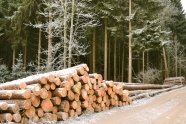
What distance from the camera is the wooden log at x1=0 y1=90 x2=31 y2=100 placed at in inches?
286

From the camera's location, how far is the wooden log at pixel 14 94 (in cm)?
726

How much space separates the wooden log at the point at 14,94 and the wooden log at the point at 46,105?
0.79 metres

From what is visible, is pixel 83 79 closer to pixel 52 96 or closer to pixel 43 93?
pixel 52 96

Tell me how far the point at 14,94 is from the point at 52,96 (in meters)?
1.55

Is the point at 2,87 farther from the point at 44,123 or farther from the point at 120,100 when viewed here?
the point at 120,100

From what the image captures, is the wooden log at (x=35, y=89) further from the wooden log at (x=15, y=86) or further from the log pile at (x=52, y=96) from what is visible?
the wooden log at (x=15, y=86)

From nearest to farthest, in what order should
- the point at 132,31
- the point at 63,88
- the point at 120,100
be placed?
the point at 63,88, the point at 120,100, the point at 132,31

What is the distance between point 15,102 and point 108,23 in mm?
20222

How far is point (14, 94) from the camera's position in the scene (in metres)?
7.39

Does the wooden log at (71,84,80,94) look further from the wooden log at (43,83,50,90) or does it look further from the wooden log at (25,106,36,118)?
the wooden log at (25,106,36,118)

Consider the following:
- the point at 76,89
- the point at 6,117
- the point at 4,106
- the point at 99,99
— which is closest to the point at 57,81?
the point at 76,89

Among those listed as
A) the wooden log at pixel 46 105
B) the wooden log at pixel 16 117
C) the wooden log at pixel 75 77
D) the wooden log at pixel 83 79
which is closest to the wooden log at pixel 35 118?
the wooden log at pixel 46 105

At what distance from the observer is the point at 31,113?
7.49 metres

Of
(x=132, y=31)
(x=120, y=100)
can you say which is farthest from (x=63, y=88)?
(x=132, y=31)
